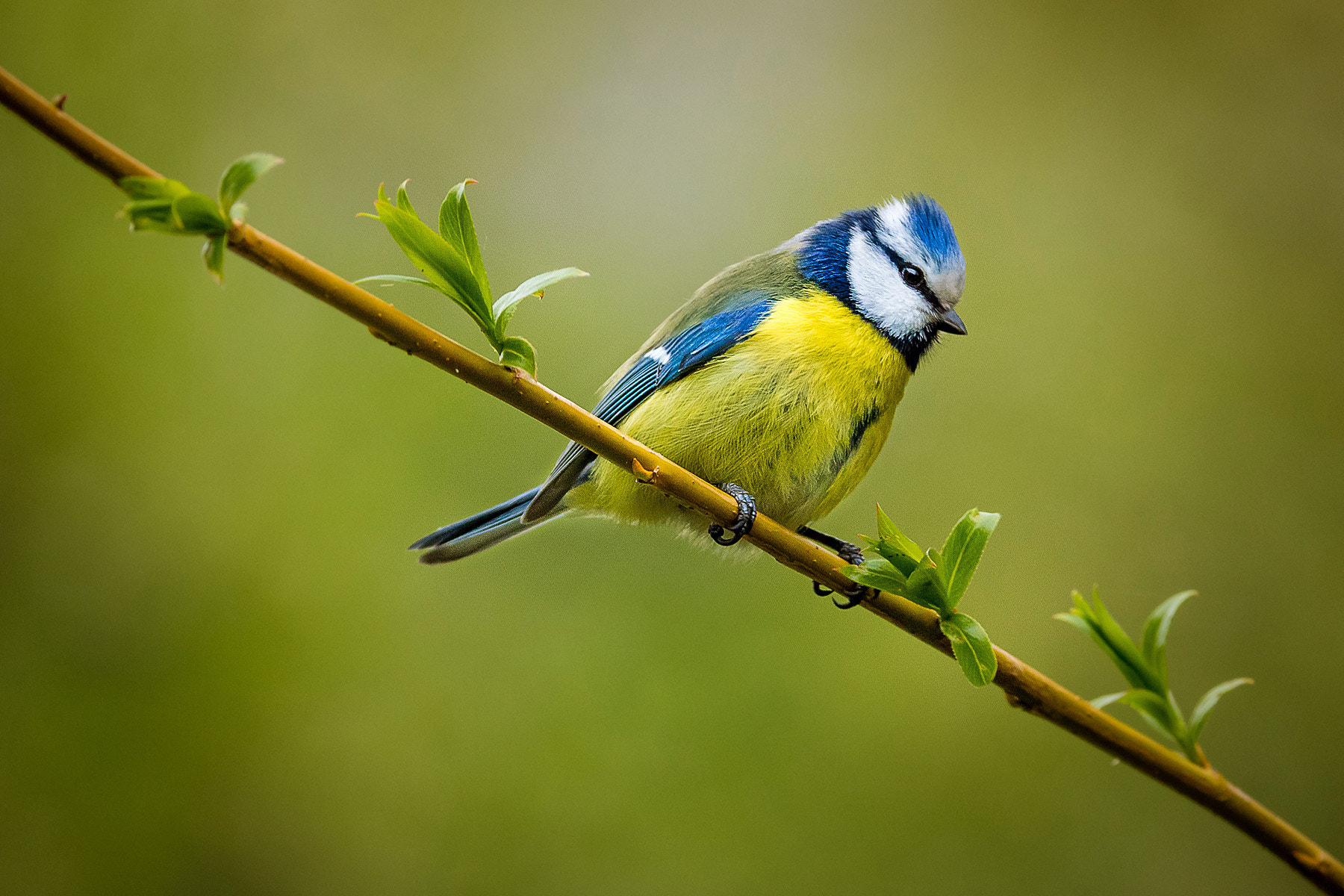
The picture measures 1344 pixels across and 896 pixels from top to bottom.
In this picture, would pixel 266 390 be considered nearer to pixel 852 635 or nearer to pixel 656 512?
pixel 656 512

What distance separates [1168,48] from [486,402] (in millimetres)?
1284

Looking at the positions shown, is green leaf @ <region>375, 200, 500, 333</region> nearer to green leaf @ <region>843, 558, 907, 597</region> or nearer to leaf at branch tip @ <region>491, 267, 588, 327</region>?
leaf at branch tip @ <region>491, 267, 588, 327</region>

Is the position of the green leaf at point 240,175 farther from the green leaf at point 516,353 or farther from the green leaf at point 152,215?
the green leaf at point 516,353

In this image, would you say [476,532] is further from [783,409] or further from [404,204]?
[404,204]

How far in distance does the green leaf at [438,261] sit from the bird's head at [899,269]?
413 millimetres

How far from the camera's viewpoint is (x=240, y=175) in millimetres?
424

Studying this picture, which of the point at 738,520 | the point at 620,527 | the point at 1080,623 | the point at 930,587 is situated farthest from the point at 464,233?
the point at 620,527

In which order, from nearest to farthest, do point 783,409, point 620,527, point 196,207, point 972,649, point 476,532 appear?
point 196,207
point 972,649
point 783,409
point 476,532
point 620,527

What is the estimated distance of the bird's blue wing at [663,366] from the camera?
79cm

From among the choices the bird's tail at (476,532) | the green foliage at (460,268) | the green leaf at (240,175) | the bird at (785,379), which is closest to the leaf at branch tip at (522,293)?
the green foliage at (460,268)

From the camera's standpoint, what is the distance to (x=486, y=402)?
130 centimetres

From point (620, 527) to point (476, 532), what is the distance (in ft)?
1.40

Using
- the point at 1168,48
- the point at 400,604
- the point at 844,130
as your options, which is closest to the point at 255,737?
the point at 400,604

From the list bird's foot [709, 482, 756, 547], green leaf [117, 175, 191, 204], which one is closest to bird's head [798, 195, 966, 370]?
bird's foot [709, 482, 756, 547]
